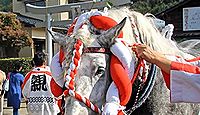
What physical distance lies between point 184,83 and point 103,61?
0.63 metres

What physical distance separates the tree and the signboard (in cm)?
823

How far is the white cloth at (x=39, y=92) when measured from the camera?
7059 mm

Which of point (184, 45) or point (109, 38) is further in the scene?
point (184, 45)

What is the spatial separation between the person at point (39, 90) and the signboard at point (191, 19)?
13283mm

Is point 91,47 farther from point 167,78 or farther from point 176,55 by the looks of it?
point 176,55

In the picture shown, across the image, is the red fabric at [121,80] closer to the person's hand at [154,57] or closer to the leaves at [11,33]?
the person's hand at [154,57]

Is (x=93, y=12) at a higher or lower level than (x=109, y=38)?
higher

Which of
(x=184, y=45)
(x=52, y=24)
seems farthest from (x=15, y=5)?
(x=184, y=45)

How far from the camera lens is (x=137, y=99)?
336 cm

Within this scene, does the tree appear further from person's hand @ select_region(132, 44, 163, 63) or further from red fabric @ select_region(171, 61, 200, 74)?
red fabric @ select_region(171, 61, 200, 74)

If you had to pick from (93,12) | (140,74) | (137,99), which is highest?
(93,12)

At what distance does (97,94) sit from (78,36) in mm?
480

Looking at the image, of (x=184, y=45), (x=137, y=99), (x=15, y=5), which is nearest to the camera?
(x=137, y=99)

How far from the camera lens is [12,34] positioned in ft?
70.4
